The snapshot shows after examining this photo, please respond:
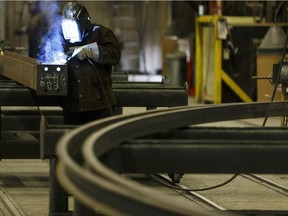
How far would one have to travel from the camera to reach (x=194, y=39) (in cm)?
1731

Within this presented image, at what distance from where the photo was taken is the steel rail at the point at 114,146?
298 cm

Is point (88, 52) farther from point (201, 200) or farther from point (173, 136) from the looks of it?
point (173, 136)

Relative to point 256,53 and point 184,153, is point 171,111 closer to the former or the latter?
point 184,153

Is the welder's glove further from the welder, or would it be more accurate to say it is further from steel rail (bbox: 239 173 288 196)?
steel rail (bbox: 239 173 288 196)

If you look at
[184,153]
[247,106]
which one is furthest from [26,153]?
[184,153]

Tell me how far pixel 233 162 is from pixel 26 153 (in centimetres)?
361

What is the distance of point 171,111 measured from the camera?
5.20 metres

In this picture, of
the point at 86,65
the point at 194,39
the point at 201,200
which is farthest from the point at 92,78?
the point at 194,39

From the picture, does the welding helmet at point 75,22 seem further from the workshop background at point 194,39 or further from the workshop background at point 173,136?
the workshop background at point 194,39

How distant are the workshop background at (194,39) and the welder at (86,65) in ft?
7.72

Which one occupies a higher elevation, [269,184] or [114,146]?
[114,146]

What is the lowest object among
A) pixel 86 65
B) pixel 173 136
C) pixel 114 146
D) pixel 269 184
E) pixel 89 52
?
pixel 269 184

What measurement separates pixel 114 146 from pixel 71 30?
3.05 meters

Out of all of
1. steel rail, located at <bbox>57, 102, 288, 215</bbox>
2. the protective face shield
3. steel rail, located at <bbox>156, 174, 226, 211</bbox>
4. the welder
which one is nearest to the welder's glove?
the welder
